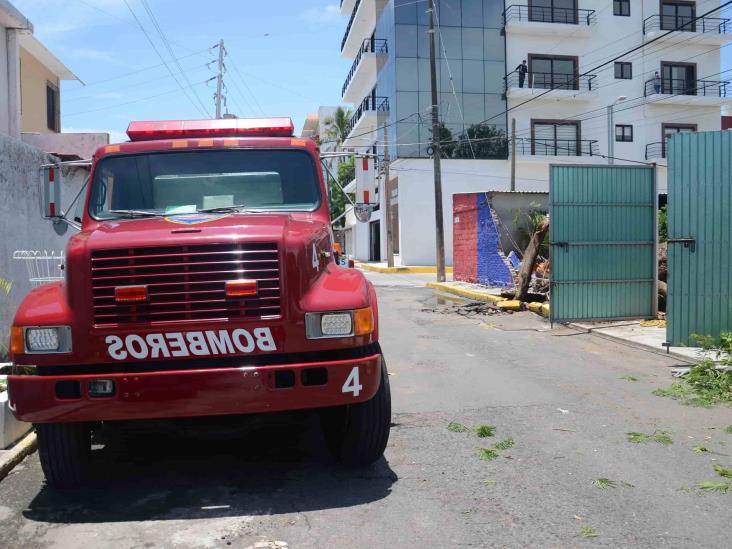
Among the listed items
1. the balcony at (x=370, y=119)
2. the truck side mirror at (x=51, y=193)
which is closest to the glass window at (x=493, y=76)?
the balcony at (x=370, y=119)

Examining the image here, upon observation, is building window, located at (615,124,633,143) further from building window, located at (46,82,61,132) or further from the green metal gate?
building window, located at (46,82,61,132)

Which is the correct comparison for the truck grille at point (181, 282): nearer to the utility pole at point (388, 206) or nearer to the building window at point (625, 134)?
the utility pole at point (388, 206)

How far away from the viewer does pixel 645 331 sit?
11.4m

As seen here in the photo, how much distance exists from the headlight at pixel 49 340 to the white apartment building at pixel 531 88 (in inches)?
1290

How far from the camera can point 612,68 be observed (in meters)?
38.4

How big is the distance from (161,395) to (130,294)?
645 mm

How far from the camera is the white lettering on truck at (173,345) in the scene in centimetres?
422

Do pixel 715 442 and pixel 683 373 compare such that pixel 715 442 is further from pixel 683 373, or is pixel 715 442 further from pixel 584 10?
pixel 584 10

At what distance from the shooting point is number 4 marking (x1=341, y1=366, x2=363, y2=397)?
14.1ft

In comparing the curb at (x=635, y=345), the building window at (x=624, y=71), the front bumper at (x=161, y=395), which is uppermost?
the building window at (x=624, y=71)

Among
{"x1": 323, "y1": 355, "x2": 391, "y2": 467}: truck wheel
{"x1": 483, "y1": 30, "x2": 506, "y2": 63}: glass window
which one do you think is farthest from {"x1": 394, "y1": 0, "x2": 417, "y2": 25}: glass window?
{"x1": 323, "y1": 355, "x2": 391, "y2": 467}: truck wheel

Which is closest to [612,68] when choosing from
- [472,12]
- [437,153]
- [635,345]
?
[472,12]

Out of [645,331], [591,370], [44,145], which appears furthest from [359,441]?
[44,145]

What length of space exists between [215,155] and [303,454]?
2.51 m
